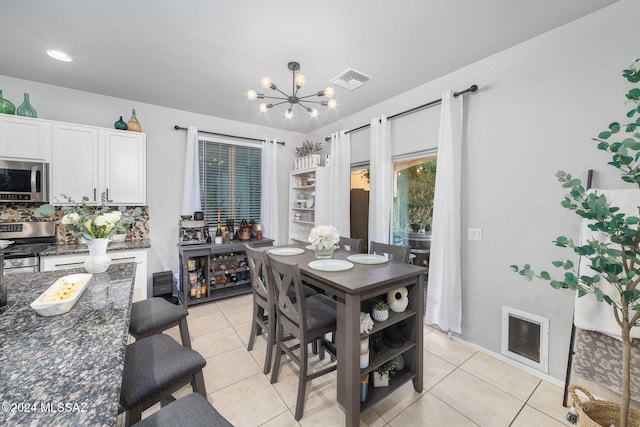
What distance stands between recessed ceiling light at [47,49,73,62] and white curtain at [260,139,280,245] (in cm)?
245

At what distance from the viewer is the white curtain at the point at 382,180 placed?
3.23 m

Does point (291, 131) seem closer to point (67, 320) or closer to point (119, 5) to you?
point (119, 5)

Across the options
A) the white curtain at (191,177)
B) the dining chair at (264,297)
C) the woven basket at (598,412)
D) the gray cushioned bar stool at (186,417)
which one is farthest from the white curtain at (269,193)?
the woven basket at (598,412)

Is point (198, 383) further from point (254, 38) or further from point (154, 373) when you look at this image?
point (254, 38)

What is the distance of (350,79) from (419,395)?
9.77 ft

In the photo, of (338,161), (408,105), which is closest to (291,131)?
(338,161)

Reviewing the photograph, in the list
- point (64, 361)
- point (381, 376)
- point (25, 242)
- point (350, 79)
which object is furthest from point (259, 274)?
point (25, 242)

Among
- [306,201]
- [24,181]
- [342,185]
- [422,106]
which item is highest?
[422,106]

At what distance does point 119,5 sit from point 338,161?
109 inches

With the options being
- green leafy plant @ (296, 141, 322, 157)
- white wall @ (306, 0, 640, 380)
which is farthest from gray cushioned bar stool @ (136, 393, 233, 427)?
green leafy plant @ (296, 141, 322, 157)

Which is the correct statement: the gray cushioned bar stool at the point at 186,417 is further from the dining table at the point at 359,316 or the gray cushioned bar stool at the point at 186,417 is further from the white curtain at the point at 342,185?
the white curtain at the point at 342,185

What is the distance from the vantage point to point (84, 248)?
2809mm

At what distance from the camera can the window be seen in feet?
13.2

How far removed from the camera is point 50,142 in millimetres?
2770
